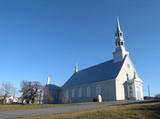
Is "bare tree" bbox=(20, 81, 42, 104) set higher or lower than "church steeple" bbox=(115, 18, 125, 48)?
lower

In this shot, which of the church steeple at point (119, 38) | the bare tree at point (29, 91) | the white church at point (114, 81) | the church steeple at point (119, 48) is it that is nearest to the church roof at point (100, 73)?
the white church at point (114, 81)

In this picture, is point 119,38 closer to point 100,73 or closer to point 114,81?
point 100,73

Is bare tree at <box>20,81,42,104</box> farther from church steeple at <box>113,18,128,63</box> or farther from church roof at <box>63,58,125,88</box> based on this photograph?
church steeple at <box>113,18,128,63</box>

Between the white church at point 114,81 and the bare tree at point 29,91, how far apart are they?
30.2 feet

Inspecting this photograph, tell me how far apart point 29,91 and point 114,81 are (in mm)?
22466

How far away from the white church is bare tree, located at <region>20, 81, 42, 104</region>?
9190mm

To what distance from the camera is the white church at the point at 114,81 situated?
41.5m

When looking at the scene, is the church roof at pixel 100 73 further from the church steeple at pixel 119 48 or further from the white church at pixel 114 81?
the church steeple at pixel 119 48

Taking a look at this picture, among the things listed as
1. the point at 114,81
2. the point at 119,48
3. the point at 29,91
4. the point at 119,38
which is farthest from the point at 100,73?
the point at 29,91

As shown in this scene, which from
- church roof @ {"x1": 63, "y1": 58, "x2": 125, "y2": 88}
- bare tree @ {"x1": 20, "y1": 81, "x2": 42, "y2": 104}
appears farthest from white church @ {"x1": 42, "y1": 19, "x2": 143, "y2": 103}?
bare tree @ {"x1": 20, "y1": 81, "x2": 42, "y2": 104}

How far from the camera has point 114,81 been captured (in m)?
41.1

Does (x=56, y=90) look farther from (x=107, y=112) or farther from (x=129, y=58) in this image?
(x=107, y=112)

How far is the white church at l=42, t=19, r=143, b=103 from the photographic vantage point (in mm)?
41484

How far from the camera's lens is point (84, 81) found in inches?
2012
